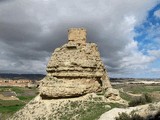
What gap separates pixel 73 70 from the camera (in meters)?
35.0

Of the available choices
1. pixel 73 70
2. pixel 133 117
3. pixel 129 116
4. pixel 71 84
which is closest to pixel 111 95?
pixel 71 84

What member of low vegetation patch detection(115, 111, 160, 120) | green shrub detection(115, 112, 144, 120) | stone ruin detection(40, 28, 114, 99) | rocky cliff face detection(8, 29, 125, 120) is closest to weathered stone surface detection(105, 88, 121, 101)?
rocky cliff face detection(8, 29, 125, 120)

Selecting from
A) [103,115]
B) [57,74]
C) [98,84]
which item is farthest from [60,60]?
[103,115]

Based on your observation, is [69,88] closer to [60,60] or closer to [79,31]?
[60,60]

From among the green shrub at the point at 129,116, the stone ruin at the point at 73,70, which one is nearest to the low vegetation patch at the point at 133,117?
the green shrub at the point at 129,116

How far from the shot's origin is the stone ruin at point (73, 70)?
114 ft

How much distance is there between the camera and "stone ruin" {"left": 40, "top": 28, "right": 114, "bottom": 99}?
1373 inches

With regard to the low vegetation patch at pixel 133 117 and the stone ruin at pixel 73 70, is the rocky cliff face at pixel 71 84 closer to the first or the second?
the stone ruin at pixel 73 70

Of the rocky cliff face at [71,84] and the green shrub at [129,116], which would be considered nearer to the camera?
Result: the green shrub at [129,116]

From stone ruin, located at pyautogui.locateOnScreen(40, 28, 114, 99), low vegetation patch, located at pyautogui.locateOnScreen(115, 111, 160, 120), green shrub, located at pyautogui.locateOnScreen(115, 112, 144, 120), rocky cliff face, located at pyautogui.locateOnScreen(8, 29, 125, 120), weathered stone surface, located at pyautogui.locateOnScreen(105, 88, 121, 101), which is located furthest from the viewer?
weathered stone surface, located at pyautogui.locateOnScreen(105, 88, 121, 101)

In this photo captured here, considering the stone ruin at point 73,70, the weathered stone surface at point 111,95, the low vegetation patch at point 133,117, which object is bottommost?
the low vegetation patch at point 133,117

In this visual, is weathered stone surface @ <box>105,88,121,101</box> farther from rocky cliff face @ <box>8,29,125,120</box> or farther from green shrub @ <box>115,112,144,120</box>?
green shrub @ <box>115,112,144,120</box>

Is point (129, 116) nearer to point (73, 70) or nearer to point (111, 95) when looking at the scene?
point (111, 95)

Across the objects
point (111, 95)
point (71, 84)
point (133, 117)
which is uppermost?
point (71, 84)
